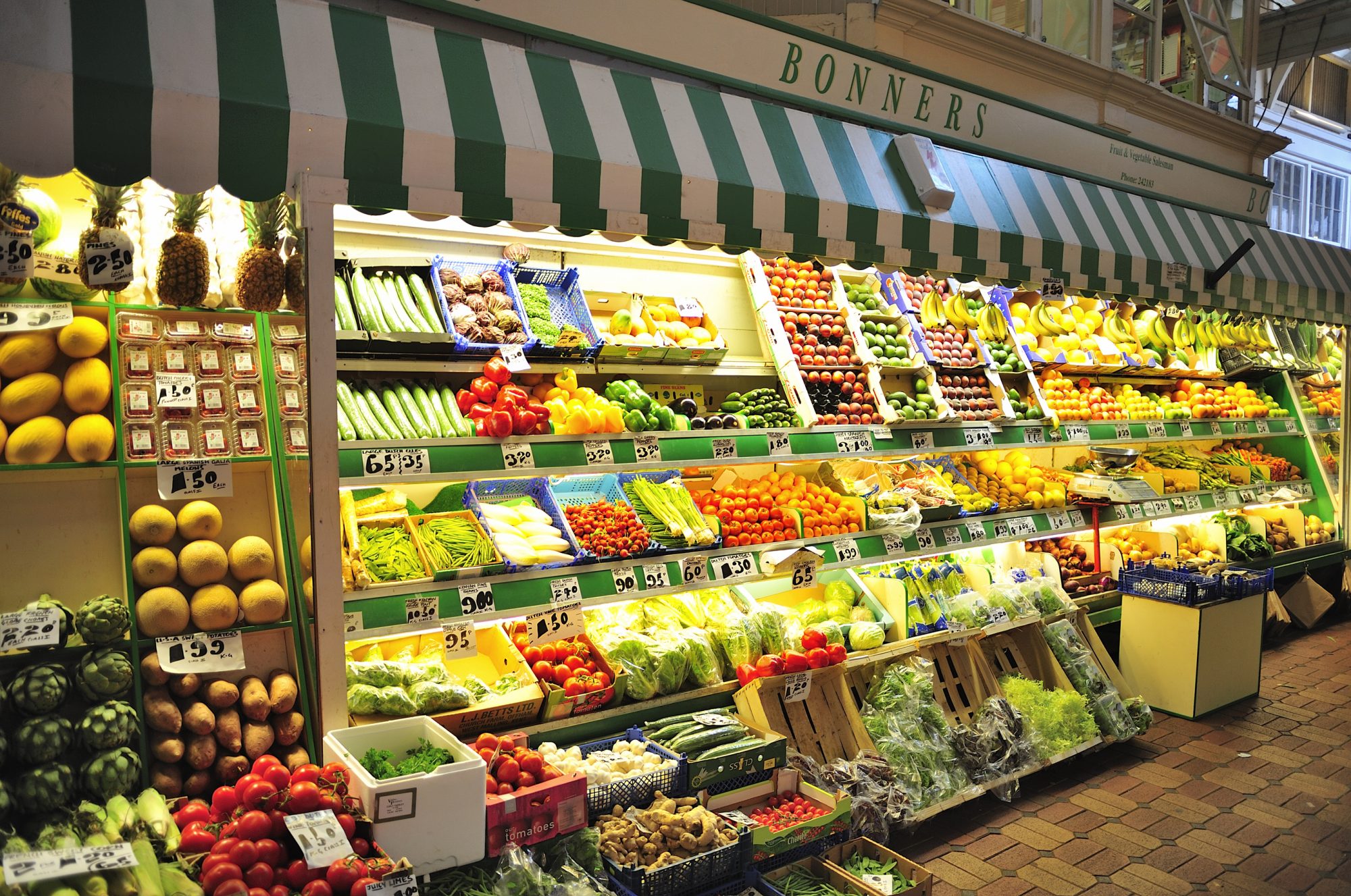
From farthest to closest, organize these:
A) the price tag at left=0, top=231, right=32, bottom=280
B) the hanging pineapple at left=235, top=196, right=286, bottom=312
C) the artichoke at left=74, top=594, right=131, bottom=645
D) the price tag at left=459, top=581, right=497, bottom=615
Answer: the price tag at left=459, top=581, right=497, bottom=615 < the hanging pineapple at left=235, top=196, right=286, bottom=312 < the artichoke at left=74, top=594, right=131, bottom=645 < the price tag at left=0, top=231, right=32, bottom=280

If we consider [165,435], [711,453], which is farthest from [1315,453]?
[165,435]

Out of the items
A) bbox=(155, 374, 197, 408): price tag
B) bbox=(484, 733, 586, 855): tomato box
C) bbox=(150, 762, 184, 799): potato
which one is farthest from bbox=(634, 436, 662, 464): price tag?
bbox=(150, 762, 184, 799): potato

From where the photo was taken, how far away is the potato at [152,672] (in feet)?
9.56

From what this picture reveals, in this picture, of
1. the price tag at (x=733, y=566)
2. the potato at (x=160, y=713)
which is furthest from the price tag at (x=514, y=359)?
the potato at (x=160, y=713)

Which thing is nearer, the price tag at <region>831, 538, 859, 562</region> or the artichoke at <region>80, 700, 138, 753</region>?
the artichoke at <region>80, 700, 138, 753</region>

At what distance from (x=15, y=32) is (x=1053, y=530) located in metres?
6.03

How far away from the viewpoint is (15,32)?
2.47 meters

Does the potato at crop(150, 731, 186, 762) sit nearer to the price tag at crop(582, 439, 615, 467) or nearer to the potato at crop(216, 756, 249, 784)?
the potato at crop(216, 756, 249, 784)

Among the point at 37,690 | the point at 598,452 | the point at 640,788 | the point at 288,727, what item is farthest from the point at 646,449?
the point at 37,690

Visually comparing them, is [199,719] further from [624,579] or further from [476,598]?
[624,579]

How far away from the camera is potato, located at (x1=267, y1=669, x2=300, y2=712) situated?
306 cm

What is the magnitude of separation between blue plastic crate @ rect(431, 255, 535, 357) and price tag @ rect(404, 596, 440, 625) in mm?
1227

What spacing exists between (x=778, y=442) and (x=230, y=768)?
303 cm

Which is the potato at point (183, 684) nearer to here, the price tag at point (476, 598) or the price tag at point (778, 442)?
the price tag at point (476, 598)
